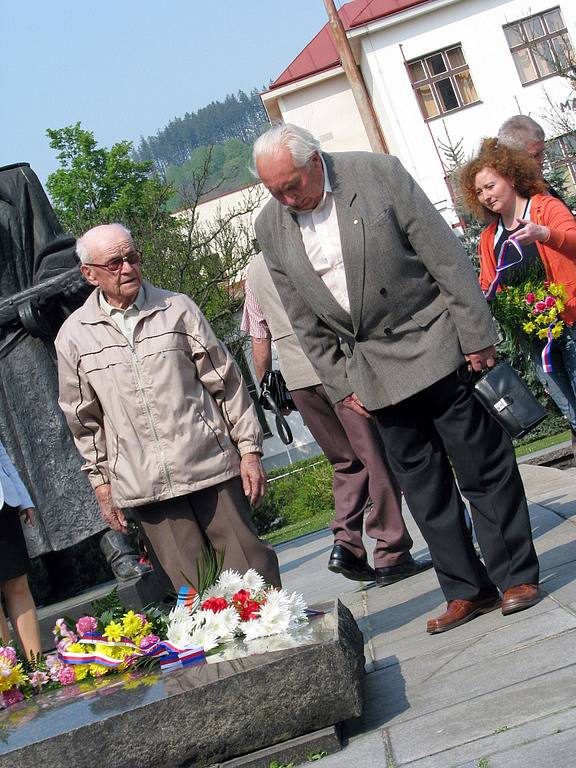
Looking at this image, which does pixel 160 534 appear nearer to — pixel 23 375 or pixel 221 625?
pixel 221 625

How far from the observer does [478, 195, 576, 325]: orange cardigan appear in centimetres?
612

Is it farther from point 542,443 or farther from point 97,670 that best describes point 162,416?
point 542,443

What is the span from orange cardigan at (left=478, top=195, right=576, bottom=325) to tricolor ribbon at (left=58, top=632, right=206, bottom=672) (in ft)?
9.22

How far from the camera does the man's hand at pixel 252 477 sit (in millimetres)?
5250

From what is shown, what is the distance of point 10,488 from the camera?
6.36m

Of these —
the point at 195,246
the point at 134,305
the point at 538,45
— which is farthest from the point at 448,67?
the point at 134,305

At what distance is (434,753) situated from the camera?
3.49 m

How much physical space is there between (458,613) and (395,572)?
171 cm

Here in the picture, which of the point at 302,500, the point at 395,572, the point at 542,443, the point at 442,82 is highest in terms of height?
the point at 442,82

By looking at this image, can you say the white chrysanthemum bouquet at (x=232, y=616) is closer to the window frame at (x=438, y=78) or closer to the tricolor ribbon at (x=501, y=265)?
the tricolor ribbon at (x=501, y=265)

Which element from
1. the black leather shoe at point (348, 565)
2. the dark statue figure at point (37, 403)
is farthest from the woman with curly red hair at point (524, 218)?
the dark statue figure at point (37, 403)

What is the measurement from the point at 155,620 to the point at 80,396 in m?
1.14

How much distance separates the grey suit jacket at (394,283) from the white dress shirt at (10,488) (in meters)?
2.04

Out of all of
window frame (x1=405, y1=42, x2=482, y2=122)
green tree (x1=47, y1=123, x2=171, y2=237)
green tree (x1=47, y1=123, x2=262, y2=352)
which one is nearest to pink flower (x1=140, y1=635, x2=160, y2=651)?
green tree (x1=47, y1=123, x2=262, y2=352)
